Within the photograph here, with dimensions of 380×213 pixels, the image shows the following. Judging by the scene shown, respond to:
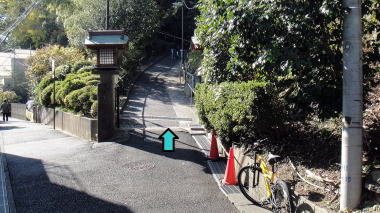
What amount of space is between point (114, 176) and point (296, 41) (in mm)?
5391

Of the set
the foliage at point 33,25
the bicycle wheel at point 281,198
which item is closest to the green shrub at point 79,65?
the bicycle wheel at point 281,198

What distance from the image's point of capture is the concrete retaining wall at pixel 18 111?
31981 mm

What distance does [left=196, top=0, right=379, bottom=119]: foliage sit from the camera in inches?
199

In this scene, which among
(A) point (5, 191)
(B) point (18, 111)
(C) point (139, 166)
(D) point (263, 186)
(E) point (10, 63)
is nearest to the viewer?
(D) point (263, 186)

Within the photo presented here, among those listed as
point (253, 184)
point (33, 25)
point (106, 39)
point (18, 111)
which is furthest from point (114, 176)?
point (33, 25)

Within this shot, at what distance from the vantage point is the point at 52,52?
2544 cm

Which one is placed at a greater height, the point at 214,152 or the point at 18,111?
the point at 214,152

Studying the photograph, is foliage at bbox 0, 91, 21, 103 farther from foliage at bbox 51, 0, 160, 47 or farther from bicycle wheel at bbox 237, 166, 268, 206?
bicycle wheel at bbox 237, 166, 268, 206

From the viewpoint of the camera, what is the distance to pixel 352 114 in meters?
4.77

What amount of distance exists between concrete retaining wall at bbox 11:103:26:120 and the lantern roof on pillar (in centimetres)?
2120

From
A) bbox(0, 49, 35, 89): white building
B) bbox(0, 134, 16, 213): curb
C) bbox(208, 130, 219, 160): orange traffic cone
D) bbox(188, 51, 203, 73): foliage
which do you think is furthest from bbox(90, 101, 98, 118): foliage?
bbox(0, 49, 35, 89): white building

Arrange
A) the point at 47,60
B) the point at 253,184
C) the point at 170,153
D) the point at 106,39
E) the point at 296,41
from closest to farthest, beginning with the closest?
the point at 296,41 < the point at 253,184 < the point at 170,153 < the point at 106,39 < the point at 47,60

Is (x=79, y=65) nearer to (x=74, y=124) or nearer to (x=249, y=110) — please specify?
(x=74, y=124)

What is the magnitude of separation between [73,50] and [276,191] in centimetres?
2284
